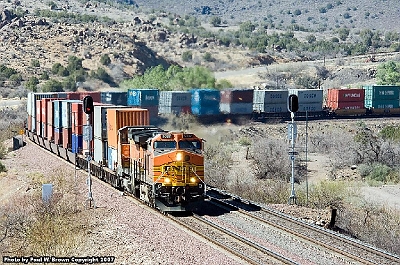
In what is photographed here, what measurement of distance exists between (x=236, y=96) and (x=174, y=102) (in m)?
6.29

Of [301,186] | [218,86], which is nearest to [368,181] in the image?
[301,186]

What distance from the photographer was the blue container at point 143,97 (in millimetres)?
63000

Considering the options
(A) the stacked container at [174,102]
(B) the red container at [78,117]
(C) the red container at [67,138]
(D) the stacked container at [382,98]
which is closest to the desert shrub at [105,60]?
(A) the stacked container at [174,102]

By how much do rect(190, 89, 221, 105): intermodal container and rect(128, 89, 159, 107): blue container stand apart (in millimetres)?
3869

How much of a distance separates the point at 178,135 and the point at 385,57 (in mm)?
104792

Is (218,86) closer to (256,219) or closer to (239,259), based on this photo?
(256,219)

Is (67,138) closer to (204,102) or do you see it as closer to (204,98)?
(204,102)

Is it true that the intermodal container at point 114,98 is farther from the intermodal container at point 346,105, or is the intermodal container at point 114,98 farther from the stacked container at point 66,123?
the intermodal container at point 346,105

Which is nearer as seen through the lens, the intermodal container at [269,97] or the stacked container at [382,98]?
the intermodal container at [269,97]

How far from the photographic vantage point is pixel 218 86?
80.7 metres

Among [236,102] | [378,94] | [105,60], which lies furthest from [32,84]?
[378,94]

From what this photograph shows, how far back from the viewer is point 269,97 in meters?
69.3

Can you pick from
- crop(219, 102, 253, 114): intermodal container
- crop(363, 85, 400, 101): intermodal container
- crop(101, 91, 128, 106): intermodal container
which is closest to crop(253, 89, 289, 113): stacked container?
crop(219, 102, 253, 114): intermodal container

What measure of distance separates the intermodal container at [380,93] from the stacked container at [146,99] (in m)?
A: 25.1
